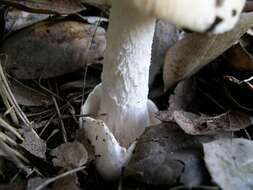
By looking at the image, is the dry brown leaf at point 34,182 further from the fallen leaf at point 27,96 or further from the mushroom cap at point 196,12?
the mushroom cap at point 196,12

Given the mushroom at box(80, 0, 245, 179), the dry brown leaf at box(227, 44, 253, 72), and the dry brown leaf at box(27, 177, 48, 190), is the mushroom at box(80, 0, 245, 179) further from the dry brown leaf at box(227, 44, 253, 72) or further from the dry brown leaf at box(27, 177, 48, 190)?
the dry brown leaf at box(227, 44, 253, 72)

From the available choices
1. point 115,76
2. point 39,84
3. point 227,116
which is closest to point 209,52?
point 227,116

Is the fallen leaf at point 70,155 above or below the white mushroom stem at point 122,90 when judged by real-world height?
below

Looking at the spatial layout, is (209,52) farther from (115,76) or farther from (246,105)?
(115,76)

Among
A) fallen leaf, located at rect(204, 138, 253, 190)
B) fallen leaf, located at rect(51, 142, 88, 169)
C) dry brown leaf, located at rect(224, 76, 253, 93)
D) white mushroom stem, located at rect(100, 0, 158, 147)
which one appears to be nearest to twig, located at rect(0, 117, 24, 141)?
fallen leaf, located at rect(51, 142, 88, 169)

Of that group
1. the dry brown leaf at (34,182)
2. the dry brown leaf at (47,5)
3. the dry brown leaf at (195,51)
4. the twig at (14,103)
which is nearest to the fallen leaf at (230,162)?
the dry brown leaf at (195,51)
